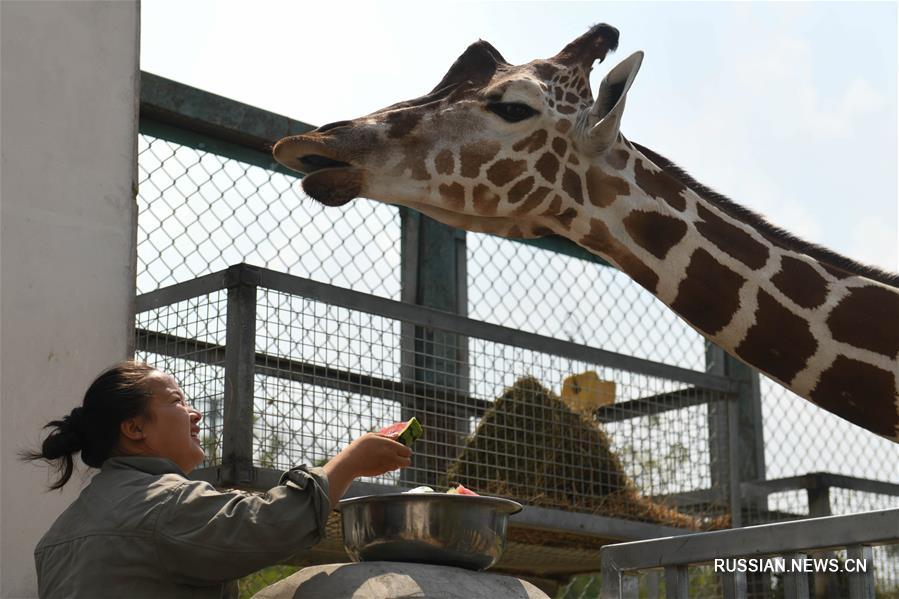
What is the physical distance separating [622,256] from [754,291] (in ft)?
1.46

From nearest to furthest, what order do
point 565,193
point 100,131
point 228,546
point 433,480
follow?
point 228,546, point 100,131, point 565,193, point 433,480

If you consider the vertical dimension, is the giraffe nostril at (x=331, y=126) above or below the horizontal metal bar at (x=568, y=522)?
above

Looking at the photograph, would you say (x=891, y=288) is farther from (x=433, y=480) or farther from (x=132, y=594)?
(x=132, y=594)

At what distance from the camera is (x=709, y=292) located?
14.0 feet

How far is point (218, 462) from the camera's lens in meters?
4.26

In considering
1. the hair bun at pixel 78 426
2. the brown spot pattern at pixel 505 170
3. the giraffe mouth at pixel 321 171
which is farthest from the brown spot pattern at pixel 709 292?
the hair bun at pixel 78 426

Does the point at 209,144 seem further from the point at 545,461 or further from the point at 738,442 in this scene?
the point at 738,442

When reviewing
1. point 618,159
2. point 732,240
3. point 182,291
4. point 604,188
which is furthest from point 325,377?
point 732,240

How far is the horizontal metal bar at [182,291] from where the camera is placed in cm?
425

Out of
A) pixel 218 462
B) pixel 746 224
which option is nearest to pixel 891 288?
pixel 746 224

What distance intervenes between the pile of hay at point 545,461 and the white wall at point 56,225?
156 cm

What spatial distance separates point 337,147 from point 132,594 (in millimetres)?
1875

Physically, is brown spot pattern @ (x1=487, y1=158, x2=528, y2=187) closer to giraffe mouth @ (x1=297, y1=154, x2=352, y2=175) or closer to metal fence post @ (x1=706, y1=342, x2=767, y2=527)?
giraffe mouth @ (x1=297, y1=154, x2=352, y2=175)

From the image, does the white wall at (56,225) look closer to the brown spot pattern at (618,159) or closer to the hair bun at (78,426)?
the hair bun at (78,426)
